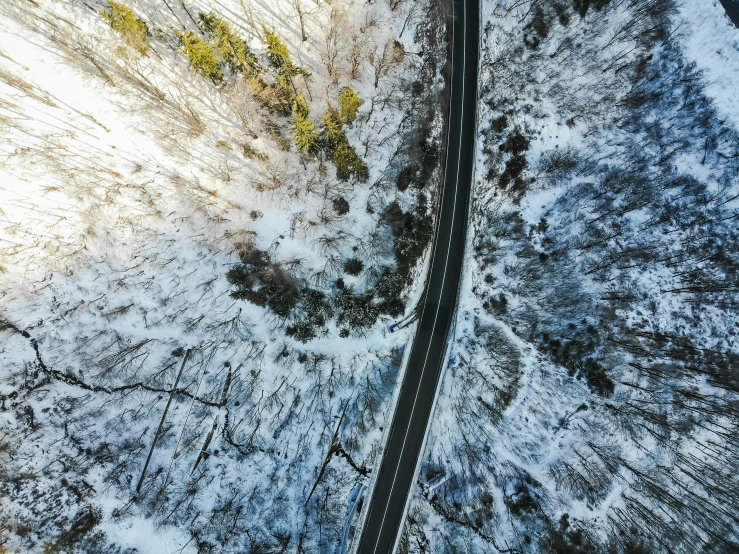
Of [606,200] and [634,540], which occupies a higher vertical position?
[606,200]

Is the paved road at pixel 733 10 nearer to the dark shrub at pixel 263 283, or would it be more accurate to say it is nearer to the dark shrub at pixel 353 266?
the dark shrub at pixel 353 266

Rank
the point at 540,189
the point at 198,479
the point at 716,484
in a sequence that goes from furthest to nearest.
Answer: the point at 540,189 < the point at 198,479 < the point at 716,484

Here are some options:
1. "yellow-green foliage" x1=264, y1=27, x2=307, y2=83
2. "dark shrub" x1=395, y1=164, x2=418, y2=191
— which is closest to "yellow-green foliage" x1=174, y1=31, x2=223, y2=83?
"yellow-green foliage" x1=264, y1=27, x2=307, y2=83

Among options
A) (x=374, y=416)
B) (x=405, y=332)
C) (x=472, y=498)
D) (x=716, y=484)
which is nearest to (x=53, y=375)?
(x=374, y=416)

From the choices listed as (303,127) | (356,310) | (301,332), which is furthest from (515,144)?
(301,332)

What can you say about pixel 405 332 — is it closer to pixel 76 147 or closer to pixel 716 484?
pixel 716 484

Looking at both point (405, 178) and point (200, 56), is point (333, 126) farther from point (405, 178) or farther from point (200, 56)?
point (200, 56)
